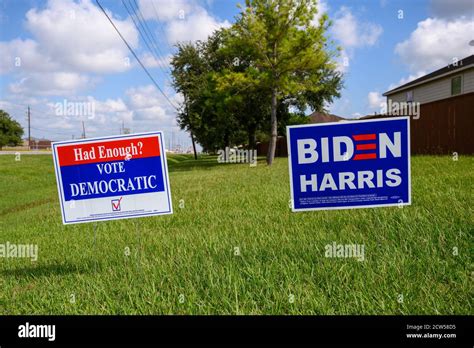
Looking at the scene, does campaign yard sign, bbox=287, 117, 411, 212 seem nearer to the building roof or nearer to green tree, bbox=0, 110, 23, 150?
the building roof

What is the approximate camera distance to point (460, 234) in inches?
129

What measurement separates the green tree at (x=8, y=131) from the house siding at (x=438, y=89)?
265ft

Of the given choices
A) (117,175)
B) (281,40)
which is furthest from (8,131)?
(117,175)

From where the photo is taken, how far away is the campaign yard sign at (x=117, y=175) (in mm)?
2924

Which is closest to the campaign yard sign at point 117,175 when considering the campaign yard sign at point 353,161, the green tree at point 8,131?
the campaign yard sign at point 353,161

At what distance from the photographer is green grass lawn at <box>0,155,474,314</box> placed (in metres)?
2.36

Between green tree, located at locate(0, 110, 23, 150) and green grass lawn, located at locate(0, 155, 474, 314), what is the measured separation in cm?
8291

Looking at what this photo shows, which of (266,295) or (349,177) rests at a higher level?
(349,177)

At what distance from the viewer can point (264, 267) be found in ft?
9.71

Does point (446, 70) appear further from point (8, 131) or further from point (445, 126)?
point (8, 131)
